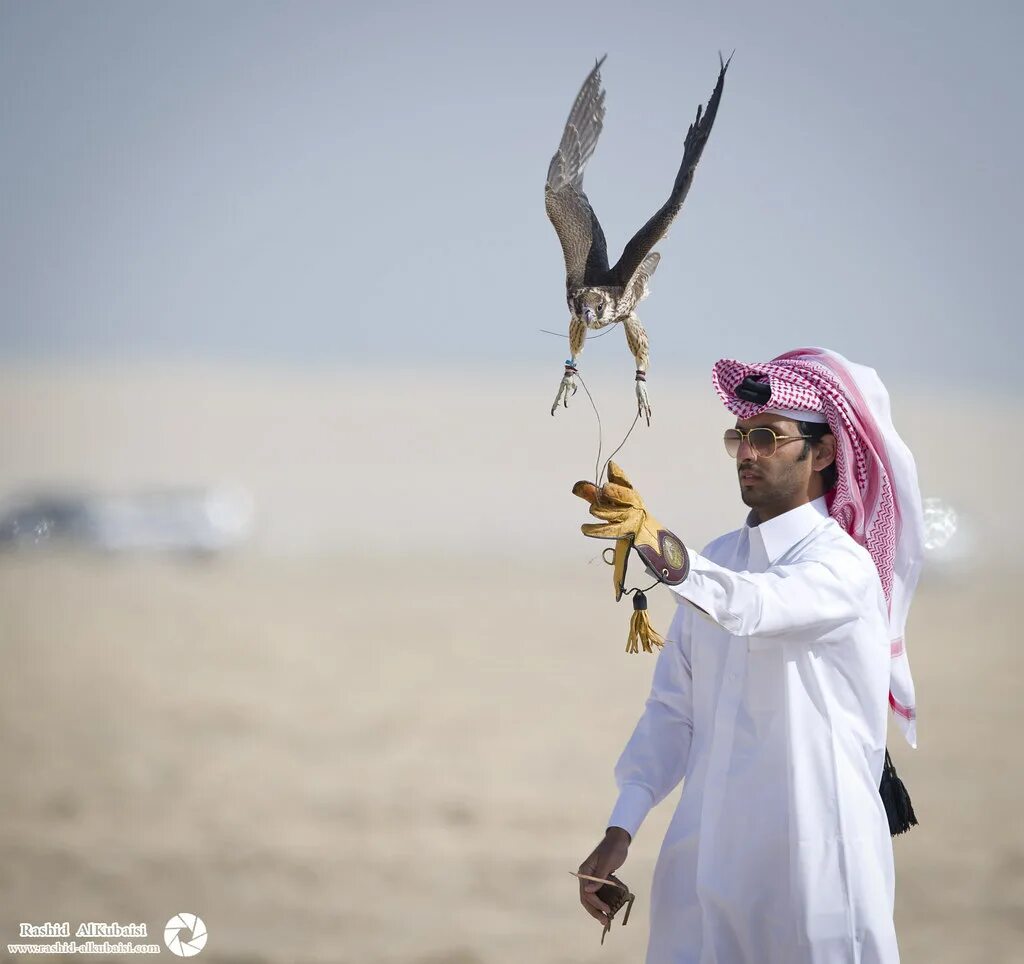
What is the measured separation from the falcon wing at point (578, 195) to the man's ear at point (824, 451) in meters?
0.61

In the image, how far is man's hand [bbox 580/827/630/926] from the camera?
2795mm

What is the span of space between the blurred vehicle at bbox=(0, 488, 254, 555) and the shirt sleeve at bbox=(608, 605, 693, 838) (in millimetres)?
16243

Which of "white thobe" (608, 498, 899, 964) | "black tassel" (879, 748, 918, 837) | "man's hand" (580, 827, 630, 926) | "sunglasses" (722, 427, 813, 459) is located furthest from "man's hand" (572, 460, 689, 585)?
"black tassel" (879, 748, 918, 837)

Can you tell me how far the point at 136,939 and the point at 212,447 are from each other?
3454 cm

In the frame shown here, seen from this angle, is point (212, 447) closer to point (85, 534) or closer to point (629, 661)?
point (85, 534)

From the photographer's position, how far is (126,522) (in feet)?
65.4

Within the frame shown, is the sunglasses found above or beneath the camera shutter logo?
above

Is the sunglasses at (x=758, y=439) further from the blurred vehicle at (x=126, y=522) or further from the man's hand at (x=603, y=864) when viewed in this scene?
the blurred vehicle at (x=126, y=522)

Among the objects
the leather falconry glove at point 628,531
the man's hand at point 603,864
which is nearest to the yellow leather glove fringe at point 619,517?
the leather falconry glove at point 628,531

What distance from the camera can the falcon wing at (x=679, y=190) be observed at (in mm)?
2447

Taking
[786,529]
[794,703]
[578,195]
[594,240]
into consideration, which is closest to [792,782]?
[794,703]

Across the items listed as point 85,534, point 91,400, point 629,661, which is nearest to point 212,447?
point 91,400

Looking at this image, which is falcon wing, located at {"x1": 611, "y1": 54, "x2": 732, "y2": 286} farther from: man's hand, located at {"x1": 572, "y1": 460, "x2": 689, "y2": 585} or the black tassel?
the black tassel

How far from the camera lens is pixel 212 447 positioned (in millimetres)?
39469
